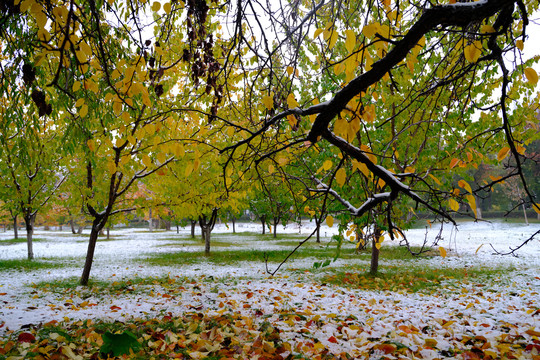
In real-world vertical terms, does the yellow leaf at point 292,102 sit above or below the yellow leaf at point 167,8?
below

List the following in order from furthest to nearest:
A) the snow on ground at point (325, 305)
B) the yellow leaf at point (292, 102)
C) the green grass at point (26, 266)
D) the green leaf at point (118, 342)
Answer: the green grass at point (26, 266), the snow on ground at point (325, 305), the green leaf at point (118, 342), the yellow leaf at point (292, 102)

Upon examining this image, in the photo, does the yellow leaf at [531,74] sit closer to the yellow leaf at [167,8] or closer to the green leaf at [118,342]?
the yellow leaf at [167,8]

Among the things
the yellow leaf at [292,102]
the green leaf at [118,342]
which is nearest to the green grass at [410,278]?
the green leaf at [118,342]

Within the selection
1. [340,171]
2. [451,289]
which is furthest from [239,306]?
[451,289]

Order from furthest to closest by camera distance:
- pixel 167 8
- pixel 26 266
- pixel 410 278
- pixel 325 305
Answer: pixel 26 266
pixel 410 278
pixel 325 305
pixel 167 8

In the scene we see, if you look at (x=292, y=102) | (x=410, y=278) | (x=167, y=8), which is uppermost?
(x=167, y=8)

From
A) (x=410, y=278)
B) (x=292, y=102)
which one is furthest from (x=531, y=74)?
(x=410, y=278)

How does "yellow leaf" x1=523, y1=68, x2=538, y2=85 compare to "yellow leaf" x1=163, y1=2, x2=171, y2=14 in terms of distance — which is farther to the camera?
"yellow leaf" x1=163, y1=2, x2=171, y2=14

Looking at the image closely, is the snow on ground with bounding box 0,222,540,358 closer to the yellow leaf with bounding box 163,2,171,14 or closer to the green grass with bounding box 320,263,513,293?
the green grass with bounding box 320,263,513,293

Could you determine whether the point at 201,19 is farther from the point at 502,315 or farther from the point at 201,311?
the point at 502,315

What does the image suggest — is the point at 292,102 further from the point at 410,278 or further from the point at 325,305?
the point at 410,278

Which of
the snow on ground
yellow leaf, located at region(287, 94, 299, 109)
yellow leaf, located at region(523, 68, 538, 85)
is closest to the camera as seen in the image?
yellow leaf, located at region(523, 68, 538, 85)

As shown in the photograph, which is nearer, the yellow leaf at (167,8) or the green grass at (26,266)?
the yellow leaf at (167,8)

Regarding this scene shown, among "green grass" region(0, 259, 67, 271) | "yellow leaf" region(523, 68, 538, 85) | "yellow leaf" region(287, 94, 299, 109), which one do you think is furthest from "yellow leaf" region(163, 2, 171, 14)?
"green grass" region(0, 259, 67, 271)
